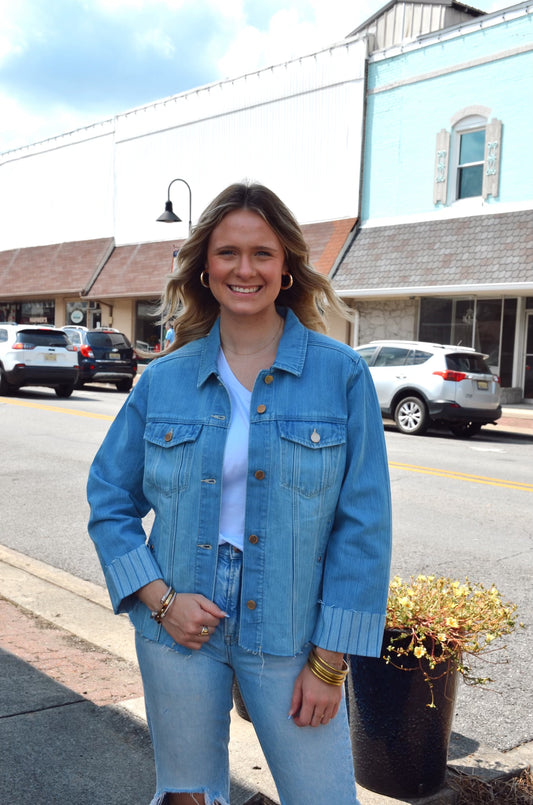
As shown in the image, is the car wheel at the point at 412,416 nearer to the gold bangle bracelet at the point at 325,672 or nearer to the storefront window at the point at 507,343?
the storefront window at the point at 507,343

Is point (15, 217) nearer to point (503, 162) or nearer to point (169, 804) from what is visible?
point (503, 162)

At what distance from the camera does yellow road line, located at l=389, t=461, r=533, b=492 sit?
957 centimetres

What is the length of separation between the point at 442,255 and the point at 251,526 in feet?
62.1

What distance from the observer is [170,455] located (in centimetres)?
197

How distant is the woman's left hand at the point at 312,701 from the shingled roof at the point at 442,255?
17022mm

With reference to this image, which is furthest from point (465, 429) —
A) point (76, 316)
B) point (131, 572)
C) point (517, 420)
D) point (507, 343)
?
point (76, 316)

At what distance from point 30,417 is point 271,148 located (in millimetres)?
13509

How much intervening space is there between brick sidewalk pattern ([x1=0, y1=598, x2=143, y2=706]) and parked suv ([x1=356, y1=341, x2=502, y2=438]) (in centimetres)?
1110

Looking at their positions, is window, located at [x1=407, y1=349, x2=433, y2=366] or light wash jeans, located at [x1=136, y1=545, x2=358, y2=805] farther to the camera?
window, located at [x1=407, y1=349, x2=433, y2=366]

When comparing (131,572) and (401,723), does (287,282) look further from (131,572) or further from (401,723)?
(401,723)

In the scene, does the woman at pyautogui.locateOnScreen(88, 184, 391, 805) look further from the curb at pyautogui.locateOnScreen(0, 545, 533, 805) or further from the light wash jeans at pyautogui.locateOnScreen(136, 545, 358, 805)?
the curb at pyautogui.locateOnScreen(0, 545, 533, 805)

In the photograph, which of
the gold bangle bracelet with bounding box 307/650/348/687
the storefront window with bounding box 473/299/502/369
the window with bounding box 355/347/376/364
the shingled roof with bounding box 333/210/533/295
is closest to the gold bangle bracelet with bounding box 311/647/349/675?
the gold bangle bracelet with bounding box 307/650/348/687

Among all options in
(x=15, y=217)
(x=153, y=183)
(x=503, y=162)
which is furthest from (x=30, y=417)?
(x=15, y=217)

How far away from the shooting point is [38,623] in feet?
14.9
